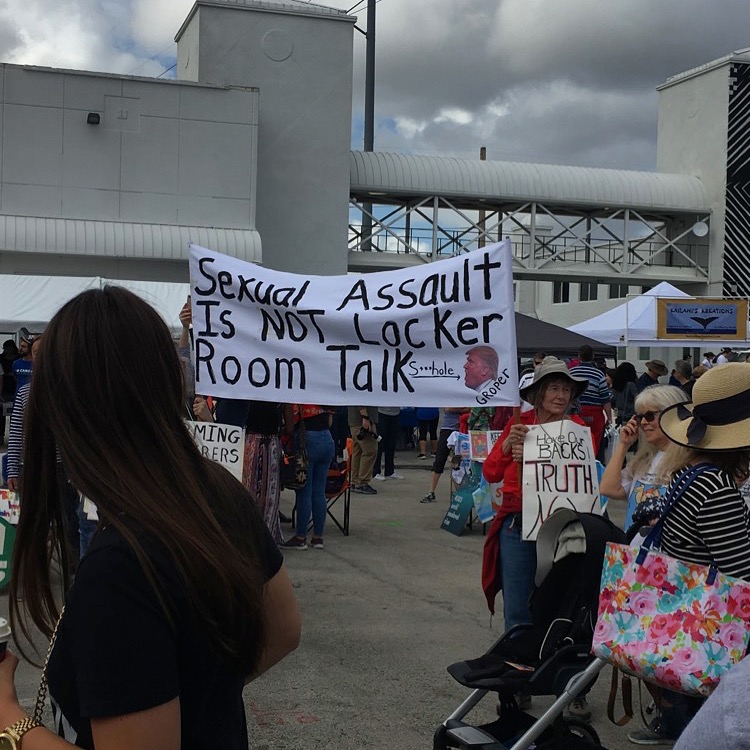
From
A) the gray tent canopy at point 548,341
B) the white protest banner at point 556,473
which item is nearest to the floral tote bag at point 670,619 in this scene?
the white protest banner at point 556,473

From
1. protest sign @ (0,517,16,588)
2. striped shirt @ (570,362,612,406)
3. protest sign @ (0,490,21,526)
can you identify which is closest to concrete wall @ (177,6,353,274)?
striped shirt @ (570,362,612,406)

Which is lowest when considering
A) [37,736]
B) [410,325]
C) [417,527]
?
[417,527]

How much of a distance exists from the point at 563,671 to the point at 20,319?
44.5 ft

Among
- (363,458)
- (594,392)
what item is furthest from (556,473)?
(363,458)

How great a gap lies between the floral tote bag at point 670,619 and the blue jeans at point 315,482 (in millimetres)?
5794

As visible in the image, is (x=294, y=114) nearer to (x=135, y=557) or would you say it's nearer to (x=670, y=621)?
(x=670, y=621)

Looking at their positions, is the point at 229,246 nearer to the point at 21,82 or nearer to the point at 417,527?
the point at 21,82

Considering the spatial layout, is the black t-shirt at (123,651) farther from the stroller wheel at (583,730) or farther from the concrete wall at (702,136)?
the concrete wall at (702,136)

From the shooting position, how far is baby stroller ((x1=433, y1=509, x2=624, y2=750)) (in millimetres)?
4090

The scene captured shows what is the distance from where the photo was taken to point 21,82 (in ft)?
77.4

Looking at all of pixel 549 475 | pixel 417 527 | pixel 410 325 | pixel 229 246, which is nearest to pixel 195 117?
pixel 229 246

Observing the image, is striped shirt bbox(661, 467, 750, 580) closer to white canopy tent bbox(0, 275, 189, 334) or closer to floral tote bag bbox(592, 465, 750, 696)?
floral tote bag bbox(592, 465, 750, 696)

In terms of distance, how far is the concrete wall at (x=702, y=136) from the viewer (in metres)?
32.2

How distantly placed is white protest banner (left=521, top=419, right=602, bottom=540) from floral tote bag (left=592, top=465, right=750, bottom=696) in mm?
1417
